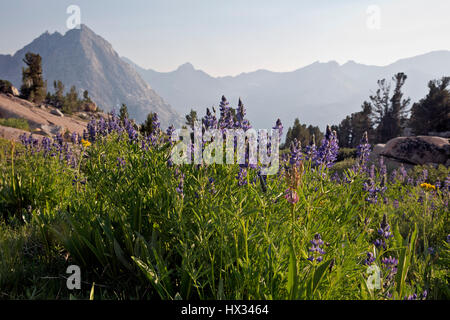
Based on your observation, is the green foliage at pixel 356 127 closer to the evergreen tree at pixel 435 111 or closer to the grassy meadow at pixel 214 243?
the evergreen tree at pixel 435 111

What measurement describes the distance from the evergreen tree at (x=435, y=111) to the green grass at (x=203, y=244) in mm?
29660

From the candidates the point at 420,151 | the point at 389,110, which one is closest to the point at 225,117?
the point at 420,151

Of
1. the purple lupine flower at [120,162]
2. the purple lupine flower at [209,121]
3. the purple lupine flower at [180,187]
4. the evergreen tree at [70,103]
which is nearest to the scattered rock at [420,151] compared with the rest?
the purple lupine flower at [209,121]

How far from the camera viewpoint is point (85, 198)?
3258 mm

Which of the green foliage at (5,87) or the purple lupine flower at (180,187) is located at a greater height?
the green foliage at (5,87)

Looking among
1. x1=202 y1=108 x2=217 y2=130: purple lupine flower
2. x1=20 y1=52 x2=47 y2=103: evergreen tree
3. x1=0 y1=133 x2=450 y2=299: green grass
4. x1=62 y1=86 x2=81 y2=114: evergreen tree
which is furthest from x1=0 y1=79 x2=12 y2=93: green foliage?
x1=202 y1=108 x2=217 y2=130: purple lupine flower

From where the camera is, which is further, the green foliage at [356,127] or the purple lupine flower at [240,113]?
the green foliage at [356,127]

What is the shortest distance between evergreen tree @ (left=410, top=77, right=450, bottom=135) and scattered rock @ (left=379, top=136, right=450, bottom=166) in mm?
12839

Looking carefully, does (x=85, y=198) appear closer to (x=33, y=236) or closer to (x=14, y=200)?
(x=33, y=236)

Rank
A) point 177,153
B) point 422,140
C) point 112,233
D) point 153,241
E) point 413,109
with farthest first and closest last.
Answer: point 413,109 → point 422,140 → point 177,153 → point 112,233 → point 153,241

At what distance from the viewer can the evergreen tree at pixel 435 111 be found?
1037 inches
